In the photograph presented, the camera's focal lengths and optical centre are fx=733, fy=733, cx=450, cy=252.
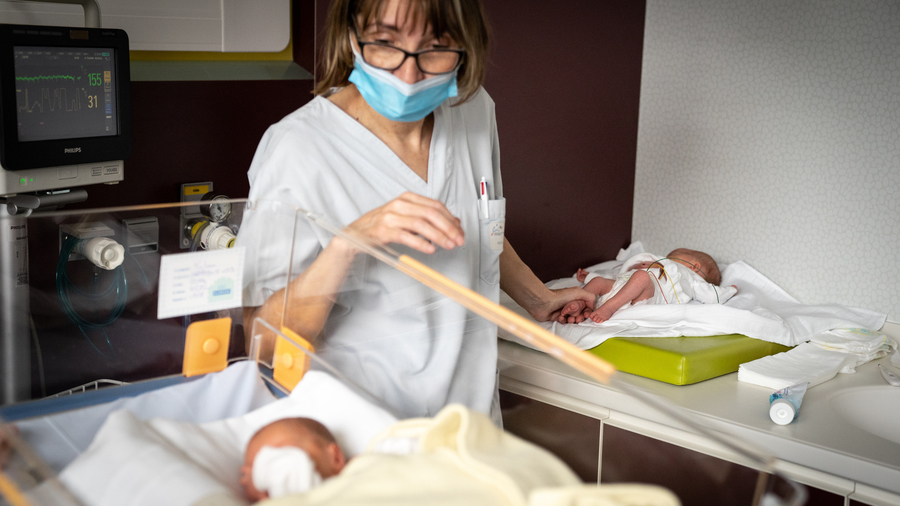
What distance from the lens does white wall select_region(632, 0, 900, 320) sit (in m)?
2.10

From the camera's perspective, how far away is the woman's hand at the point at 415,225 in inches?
36.2

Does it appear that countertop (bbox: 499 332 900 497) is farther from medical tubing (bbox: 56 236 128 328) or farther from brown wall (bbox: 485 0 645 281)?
brown wall (bbox: 485 0 645 281)

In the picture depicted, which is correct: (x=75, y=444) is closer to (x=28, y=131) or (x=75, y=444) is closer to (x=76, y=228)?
(x=76, y=228)

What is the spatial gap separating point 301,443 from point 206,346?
0.31 meters

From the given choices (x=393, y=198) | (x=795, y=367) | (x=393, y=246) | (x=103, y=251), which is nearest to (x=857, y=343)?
(x=795, y=367)

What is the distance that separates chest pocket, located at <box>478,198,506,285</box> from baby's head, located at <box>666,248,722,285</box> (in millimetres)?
1144

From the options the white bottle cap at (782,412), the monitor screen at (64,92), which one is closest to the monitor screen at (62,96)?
the monitor screen at (64,92)

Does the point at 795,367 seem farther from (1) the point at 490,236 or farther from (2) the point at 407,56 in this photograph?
(2) the point at 407,56

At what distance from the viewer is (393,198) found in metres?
1.17

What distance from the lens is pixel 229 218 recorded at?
104cm

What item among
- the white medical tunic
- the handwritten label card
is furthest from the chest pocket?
the handwritten label card

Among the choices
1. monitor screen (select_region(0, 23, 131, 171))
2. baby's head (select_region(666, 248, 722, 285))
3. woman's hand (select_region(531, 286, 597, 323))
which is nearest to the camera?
monitor screen (select_region(0, 23, 131, 171))

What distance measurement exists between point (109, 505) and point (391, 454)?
0.83ft

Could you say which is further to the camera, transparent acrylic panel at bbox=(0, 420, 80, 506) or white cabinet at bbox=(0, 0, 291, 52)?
white cabinet at bbox=(0, 0, 291, 52)
